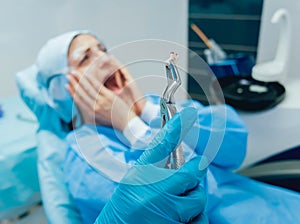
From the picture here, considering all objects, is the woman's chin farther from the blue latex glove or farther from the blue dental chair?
the blue latex glove

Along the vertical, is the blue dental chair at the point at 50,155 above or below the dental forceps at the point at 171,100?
below

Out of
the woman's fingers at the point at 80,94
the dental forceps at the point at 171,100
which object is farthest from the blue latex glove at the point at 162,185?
the woman's fingers at the point at 80,94

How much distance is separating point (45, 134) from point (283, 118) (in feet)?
3.07

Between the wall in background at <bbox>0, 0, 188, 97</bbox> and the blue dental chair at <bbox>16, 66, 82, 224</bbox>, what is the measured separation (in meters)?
0.27

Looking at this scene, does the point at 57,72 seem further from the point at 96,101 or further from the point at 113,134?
the point at 113,134

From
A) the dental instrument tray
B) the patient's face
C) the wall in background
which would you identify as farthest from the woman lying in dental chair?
the wall in background

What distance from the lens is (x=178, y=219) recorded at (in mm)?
559

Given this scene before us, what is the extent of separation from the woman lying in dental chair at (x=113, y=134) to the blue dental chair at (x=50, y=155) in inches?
2.2

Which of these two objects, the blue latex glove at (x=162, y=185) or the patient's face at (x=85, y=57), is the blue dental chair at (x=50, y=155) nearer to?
the patient's face at (x=85, y=57)

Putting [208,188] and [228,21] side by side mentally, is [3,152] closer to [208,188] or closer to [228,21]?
[208,188]

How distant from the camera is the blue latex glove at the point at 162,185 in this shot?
0.52 m

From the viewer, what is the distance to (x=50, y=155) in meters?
0.98

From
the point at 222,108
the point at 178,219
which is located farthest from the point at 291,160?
the point at 178,219

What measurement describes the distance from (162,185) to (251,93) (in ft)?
2.59
